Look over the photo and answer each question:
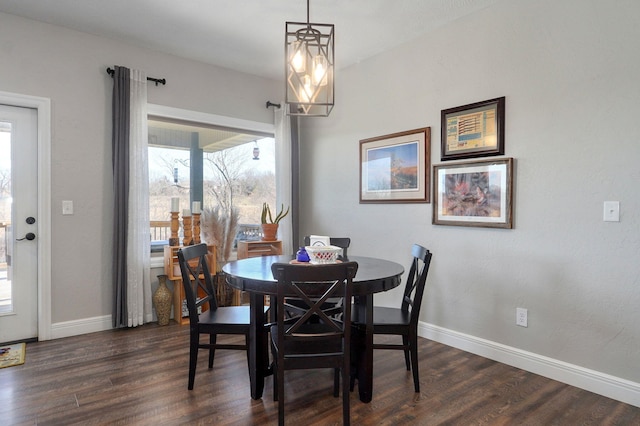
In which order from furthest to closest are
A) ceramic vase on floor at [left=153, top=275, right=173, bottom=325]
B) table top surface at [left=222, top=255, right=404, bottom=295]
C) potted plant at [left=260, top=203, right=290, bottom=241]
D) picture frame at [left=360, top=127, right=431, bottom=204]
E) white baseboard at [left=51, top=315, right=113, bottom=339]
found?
1. potted plant at [left=260, top=203, right=290, bottom=241]
2. ceramic vase on floor at [left=153, top=275, right=173, bottom=325]
3. picture frame at [left=360, top=127, right=431, bottom=204]
4. white baseboard at [left=51, top=315, right=113, bottom=339]
5. table top surface at [left=222, top=255, right=404, bottom=295]

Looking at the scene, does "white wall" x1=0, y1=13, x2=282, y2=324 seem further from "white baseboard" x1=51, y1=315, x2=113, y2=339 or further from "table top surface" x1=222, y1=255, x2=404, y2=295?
"table top surface" x1=222, y1=255, x2=404, y2=295

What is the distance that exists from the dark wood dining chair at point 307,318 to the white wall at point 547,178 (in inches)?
60.9

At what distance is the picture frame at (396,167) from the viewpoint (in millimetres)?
3320

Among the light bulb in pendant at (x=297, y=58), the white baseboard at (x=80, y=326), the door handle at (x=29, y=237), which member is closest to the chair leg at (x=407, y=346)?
the light bulb in pendant at (x=297, y=58)

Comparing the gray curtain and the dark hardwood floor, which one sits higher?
the gray curtain

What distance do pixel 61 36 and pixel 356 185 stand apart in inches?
120

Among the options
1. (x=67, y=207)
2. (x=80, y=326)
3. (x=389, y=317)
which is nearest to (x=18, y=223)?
(x=67, y=207)

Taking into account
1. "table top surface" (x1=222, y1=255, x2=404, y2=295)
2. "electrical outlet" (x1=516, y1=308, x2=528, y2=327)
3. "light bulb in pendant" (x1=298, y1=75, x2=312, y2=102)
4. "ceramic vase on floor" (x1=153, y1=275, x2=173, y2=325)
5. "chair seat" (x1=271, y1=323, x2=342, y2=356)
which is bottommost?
"ceramic vase on floor" (x1=153, y1=275, x2=173, y2=325)

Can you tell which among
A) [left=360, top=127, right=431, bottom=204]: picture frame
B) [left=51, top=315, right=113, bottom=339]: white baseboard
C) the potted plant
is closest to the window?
the potted plant

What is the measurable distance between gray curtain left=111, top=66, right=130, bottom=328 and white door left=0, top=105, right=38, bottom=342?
605 millimetres

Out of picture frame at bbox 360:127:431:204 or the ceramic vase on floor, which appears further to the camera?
the ceramic vase on floor

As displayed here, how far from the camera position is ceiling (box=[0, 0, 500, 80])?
112 inches

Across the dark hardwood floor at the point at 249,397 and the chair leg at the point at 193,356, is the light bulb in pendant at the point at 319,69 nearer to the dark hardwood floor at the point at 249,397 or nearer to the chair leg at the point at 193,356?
the chair leg at the point at 193,356

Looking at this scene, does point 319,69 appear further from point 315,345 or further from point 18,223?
point 18,223
